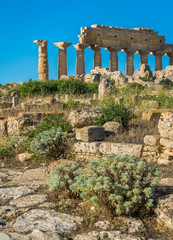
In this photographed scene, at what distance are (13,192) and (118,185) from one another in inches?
73.1

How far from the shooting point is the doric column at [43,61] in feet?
90.0

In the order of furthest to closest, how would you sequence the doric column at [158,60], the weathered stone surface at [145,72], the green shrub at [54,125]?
the doric column at [158,60] < the weathered stone surface at [145,72] < the green shrub at [54,125]

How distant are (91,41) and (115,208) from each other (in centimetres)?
2812

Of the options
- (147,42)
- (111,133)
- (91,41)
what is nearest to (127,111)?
(111,133)

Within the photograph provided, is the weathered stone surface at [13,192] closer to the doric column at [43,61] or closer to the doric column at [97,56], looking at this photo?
the doric column at [43,61]

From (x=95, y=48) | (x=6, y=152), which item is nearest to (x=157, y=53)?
(x=95, y=48)

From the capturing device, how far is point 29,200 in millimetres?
4219

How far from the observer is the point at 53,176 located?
167 inches

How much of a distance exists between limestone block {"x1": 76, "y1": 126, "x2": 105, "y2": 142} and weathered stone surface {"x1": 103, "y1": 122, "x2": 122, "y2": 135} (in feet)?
1.32

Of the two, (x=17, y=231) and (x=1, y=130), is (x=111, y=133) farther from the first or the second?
(x=17, y=231)

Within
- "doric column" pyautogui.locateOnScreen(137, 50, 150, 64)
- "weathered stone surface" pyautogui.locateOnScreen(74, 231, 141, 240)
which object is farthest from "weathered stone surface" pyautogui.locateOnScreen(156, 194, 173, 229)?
"doric column" pyautogui.locateOnScreen(137, 50, 150, 64)

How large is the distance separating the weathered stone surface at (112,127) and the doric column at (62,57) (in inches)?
886

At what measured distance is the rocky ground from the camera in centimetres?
314

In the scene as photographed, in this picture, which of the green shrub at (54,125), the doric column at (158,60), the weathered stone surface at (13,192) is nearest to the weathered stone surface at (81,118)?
the green shrub at (54,125)
